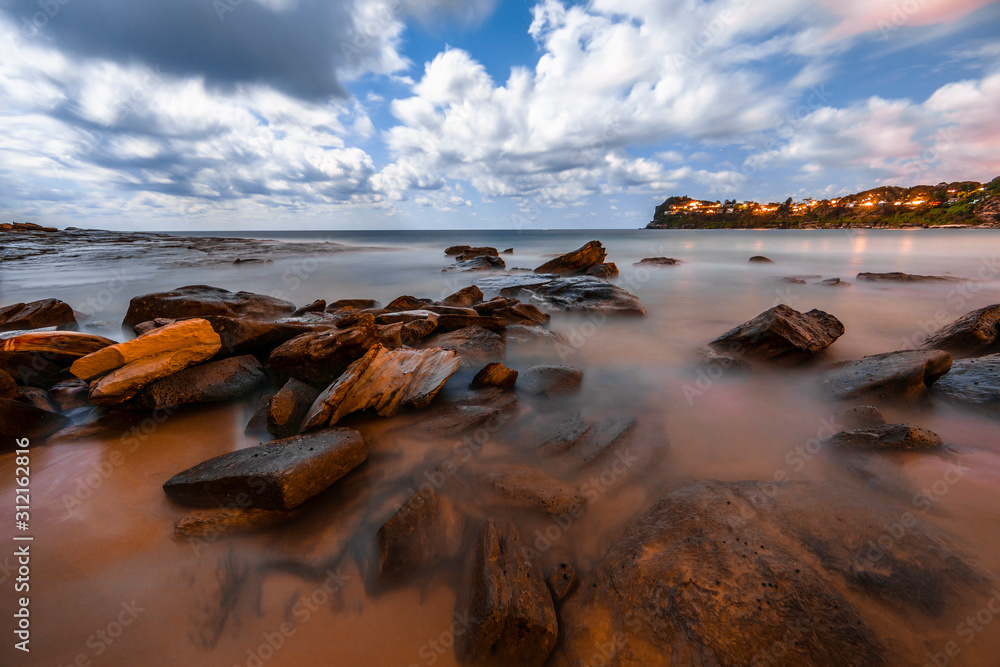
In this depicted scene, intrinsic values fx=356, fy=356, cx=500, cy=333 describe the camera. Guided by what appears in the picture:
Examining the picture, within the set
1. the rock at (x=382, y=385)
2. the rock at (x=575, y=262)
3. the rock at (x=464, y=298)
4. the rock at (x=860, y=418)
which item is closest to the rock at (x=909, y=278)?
the rock at (x=575, y=262)

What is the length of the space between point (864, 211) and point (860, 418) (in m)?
140

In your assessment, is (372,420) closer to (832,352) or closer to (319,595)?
(319,595)

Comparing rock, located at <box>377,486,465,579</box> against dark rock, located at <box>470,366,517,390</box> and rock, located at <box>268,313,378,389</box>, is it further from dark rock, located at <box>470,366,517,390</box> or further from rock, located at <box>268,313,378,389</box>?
rock, located at <box>268,313,378,389</box>

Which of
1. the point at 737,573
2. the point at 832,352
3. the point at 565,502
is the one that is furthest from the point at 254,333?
the point at 832,352

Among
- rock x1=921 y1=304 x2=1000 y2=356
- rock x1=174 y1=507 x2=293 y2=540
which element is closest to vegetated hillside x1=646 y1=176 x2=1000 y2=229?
rock x1=921 y1=304 x2=1000 y2=356

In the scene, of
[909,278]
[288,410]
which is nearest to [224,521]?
[288,410]

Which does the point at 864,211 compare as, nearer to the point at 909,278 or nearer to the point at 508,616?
the point at 909,278

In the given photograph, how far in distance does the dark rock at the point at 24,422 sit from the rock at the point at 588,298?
894 cm

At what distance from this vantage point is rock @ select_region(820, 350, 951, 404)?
4125mm

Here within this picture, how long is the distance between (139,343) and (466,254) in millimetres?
21563

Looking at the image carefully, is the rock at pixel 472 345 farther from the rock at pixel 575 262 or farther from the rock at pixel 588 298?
the rock at pixel 575 262

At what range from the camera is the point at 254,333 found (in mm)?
5109

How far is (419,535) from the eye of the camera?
2.67 meters

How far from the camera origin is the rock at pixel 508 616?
1991 millimetres
